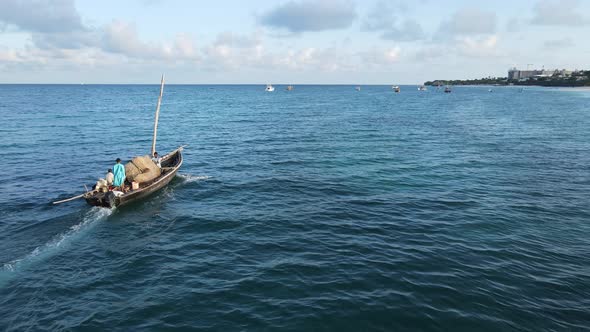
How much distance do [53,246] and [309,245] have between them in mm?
13506

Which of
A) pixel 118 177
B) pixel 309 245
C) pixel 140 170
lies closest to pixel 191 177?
pixel 140 170

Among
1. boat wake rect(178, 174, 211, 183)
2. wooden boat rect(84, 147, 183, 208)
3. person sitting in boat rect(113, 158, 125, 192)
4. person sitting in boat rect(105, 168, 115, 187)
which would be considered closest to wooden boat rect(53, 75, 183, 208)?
wooden boat rect(84, 147, 183, 208)

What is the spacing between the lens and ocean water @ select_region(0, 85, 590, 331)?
43.3 feet

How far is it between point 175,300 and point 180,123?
63.0 m

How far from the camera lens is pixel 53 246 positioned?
61.8 ft

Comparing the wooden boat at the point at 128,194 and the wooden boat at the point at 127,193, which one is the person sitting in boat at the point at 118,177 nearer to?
the wooden boat at the point at 127,193

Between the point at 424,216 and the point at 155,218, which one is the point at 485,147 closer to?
the point at 424,216

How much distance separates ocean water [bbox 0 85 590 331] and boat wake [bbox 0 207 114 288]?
0.32 ft

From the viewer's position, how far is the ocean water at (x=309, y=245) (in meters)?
13.2

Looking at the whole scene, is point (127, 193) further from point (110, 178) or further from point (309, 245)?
point (309, 245)

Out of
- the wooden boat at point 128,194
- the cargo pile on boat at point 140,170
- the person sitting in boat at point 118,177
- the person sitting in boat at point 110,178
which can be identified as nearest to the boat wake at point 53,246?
the wooden boat at point 128,194

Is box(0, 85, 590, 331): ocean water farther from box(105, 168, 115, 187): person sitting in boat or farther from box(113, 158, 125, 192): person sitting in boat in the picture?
box(105, 168, 115, 187): person sitting in boat

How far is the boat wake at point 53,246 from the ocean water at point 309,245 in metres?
0.10

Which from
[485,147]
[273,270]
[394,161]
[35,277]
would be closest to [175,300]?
[273,270]
